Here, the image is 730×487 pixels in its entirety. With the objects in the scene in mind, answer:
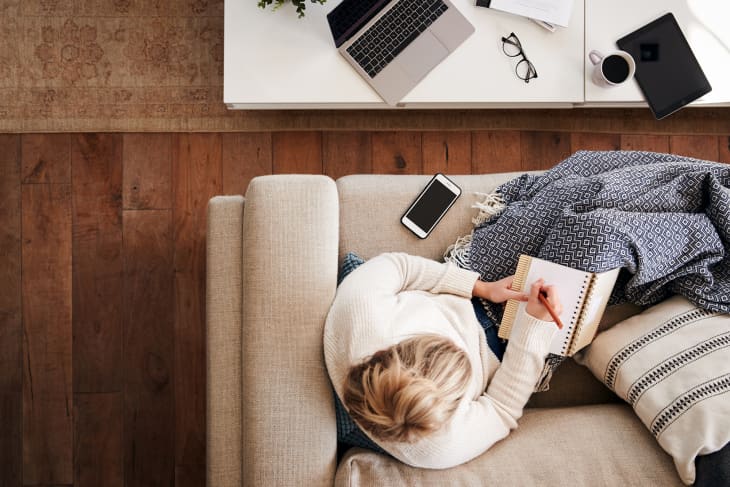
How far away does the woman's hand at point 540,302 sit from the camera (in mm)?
1122

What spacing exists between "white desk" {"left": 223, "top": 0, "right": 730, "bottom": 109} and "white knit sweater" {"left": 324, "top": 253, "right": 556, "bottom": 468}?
43 centimetres

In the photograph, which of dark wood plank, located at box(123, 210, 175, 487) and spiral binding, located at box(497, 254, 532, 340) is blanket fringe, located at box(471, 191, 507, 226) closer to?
spiral binding, located at box(497, 254, 532, 340)

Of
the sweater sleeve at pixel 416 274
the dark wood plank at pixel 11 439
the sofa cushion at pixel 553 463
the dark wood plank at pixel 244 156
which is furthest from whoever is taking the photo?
the dark wood plank at pixel 244 156

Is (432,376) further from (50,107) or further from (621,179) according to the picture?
(50,107)

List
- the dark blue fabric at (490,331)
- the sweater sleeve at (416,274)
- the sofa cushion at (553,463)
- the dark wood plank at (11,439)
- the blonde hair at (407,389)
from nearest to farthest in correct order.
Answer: the blonde hair at (407,389)
the sofa cushion at (553,463)
the sweater sleeve at (416,274)
the dark blue fabric at (490,331)
the dark wood plank at (11,439)

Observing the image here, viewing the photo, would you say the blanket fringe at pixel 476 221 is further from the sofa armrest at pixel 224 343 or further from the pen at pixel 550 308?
the sofa armrest at pixel 224 343

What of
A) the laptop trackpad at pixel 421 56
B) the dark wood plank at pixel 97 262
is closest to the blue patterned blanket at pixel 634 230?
the laptop trackpad at pixel 421 56

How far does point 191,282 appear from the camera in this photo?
167cm

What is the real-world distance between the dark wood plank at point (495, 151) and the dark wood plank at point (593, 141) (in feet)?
0.58

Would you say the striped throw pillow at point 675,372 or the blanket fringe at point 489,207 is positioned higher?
the blanket fringe at point 489,207

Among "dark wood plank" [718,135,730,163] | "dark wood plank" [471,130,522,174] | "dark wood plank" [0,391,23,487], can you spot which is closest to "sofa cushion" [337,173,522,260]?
"dark wood plank" [471,130,522,174]

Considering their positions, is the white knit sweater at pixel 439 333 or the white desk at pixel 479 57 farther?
the white desk at pixel 479 57

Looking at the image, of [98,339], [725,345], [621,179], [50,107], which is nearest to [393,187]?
[621,179]

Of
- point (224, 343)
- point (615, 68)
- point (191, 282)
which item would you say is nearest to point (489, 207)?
point (615, 68)
